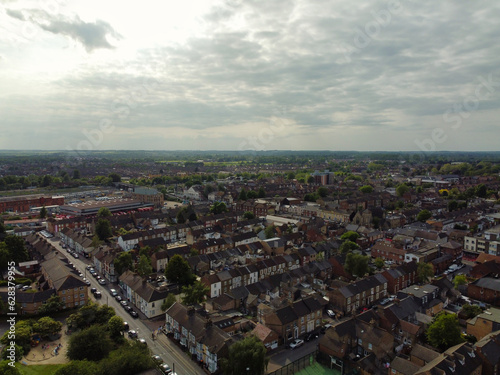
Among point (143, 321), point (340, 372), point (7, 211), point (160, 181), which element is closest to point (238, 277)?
point (143, 321)

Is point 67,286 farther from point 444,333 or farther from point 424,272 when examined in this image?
point 424,272

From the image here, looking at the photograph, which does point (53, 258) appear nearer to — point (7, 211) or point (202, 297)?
point (202, 297)

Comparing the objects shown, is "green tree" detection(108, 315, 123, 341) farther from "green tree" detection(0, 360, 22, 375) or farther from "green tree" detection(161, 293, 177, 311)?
"green tree" detection(0, 360, 22, 375)

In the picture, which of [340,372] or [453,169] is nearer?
[340,372]

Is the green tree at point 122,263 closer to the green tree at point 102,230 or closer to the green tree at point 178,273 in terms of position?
the green tree at point 178,273

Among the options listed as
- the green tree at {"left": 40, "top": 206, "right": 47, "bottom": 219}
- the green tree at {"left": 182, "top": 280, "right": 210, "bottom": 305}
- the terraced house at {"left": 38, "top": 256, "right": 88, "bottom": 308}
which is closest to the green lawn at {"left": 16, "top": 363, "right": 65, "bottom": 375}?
the terraced house at {"left": 38, "top": 256, "right": 88, "bottom": 308}

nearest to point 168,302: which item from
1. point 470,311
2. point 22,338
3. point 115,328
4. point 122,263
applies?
point 115,328
